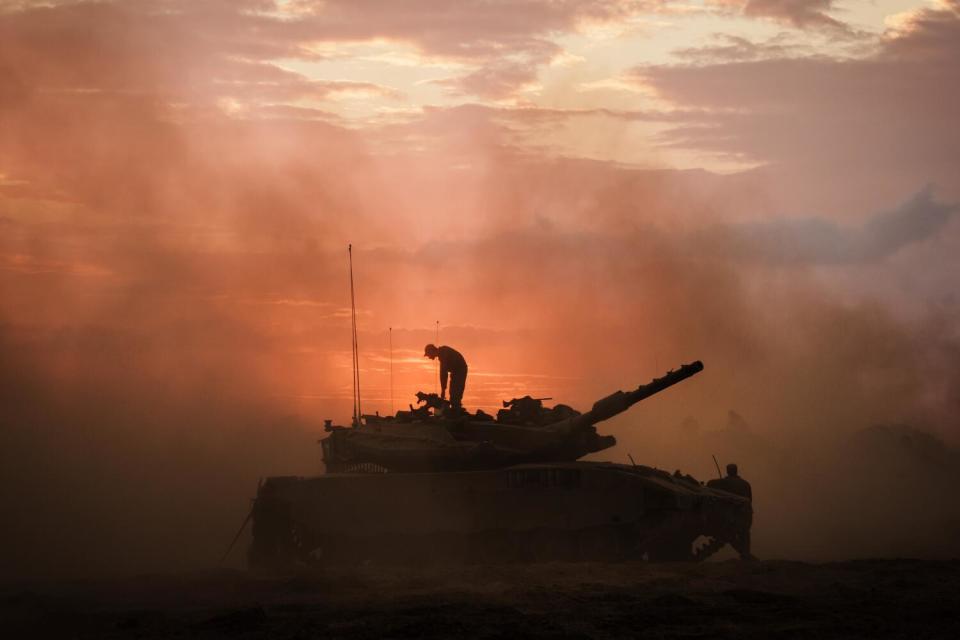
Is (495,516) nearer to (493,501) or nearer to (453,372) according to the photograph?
(493,501)

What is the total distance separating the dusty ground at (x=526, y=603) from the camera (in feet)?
55.5

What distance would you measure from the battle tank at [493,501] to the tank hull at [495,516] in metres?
0.02

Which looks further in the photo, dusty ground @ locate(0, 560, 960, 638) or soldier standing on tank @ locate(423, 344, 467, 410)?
soldier standing on tank @ locate(423, 344, 467, 410)

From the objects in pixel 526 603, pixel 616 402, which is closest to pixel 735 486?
pixel 616 402

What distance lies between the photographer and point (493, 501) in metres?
28.5

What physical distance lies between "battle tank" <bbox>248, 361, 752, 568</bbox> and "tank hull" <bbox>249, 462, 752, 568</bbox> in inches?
0.9

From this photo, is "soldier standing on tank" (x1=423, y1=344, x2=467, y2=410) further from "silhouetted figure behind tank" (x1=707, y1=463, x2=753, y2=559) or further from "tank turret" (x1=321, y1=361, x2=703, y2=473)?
"silhouetted figure behind tank" (x1=707, y1=463, x2=753, y2=559)

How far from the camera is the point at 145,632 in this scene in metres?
17.6

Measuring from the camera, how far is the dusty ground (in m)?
16.9

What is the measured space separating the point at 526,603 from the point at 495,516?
8.93 metres

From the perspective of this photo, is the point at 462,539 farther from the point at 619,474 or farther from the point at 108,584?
the point at 108,584

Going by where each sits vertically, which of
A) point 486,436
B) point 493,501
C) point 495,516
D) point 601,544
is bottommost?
point 601,544

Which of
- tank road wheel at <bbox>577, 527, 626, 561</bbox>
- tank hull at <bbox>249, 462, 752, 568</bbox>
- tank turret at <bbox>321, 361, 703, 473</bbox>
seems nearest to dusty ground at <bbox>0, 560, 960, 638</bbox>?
tank road wheel at <bbox>577, 527, 626, 561</bbox>

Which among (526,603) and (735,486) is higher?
(735,486)
